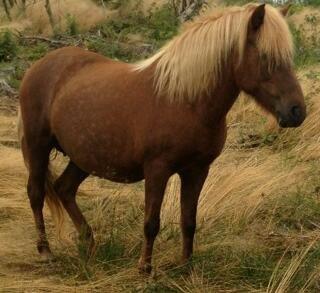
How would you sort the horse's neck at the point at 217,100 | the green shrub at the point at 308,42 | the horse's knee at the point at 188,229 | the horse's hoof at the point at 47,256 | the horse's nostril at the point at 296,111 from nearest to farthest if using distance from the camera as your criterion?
the horse's nostril at the point at 296,111, the horse's neck at the point at 217,100, the horse's knee at the point at 188,229, the horse's hoof at the point at 47,256, the green shrub at the point at 308,42

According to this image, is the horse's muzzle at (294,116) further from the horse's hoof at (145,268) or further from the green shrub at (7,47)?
the green shrub at (7,47)

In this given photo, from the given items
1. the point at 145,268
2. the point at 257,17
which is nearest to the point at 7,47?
the point at 145,268

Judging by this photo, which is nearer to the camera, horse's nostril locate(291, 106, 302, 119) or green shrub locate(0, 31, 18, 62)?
horse's nostril locate(291, 106, 302, 119)

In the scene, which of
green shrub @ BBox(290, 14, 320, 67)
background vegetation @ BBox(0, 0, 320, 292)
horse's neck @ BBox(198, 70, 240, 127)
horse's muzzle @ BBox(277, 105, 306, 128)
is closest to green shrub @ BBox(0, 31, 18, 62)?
background vegetation @ BBox(0, 0, 320, 292)

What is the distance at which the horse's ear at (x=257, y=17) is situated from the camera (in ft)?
10.8

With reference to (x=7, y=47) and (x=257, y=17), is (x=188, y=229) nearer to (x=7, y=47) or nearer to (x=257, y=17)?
(x=257, y=17)

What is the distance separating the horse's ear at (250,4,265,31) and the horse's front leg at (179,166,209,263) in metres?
0.92

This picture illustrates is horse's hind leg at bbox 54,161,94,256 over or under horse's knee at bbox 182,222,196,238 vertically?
under

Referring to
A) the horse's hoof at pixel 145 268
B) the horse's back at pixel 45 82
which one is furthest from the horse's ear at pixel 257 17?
the horse's hoof at pixel 145 268

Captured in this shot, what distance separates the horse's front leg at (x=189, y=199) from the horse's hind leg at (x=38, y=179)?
1.06m

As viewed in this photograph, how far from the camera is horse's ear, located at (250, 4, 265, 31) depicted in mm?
3291

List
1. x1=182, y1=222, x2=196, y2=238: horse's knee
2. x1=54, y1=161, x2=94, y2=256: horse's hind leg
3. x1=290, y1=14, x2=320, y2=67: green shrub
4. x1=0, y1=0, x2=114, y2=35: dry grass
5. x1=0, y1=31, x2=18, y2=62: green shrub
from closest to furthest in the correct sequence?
x1=182, y1=222, x2=196, y2=238: horse's knee < x1=54, y1=161, x2=94, y2=256: horse's hind leg < x1=290, y1=14, x2=320, y2=67: green shrub < x1=0, y1=31, x2=18, y2=62: green shrub < x1=0, y1=0, x2=114, y2=35: dry grass

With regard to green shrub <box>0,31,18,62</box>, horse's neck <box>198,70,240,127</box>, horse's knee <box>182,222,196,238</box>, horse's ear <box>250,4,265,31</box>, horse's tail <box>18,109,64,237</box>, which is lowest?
green shrub <box>0,31,18,62</box>

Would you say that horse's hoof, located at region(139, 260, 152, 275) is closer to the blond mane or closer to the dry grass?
the blond mane
